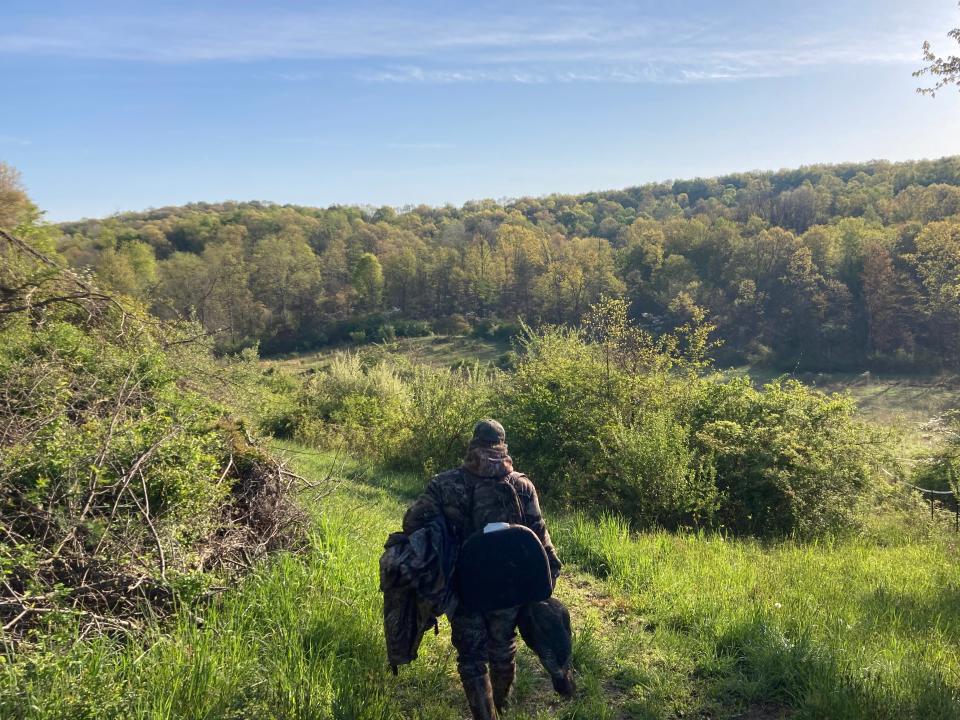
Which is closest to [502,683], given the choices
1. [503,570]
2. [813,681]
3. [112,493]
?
[503,570]

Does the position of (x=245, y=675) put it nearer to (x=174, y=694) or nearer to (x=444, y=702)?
(x=174, y=694)

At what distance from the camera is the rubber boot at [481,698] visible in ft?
10.3

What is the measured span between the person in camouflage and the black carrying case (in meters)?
0.19

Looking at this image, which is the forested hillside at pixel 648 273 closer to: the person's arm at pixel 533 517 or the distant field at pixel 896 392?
the distant field at pixel 896 392

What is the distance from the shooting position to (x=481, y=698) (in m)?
3.15

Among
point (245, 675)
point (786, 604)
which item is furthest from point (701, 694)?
point (245, 675)

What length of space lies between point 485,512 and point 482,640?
727mm

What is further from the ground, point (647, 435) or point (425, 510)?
point (425, 510)

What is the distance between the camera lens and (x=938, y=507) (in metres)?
11.9

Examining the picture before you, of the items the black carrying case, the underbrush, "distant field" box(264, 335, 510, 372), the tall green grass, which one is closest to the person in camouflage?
the black carrying case

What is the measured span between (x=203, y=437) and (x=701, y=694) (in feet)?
15.3

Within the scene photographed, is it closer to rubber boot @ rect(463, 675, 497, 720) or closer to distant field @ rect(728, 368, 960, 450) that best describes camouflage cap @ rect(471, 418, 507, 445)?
A: rubber boot @ rect(463, 675, 497, 720)

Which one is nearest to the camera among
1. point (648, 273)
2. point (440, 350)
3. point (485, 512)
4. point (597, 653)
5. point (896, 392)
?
point (485, 512)

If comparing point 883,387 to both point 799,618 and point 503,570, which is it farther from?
point 503,570
